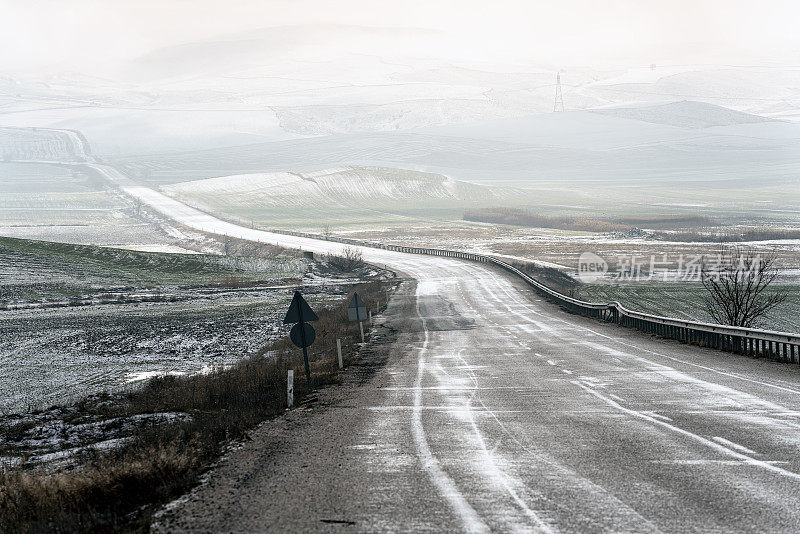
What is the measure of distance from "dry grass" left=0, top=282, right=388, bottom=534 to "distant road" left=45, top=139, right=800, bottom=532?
0.58 metres

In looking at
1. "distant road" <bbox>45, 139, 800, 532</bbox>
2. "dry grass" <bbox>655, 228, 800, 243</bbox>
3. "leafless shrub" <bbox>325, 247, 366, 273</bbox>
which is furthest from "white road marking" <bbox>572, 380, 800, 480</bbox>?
"dry grass" <bbox>655, 228, 800, 243</bbox>

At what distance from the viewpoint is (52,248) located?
2867 inches

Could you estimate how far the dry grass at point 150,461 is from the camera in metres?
8.71

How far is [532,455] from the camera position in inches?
421

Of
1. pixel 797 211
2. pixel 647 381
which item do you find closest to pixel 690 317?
pixel 647 381

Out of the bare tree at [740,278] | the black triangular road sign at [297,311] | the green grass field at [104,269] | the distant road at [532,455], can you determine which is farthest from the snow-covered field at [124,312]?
the bare tree at [740,278]

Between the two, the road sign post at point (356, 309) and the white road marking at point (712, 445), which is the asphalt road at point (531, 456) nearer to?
the white road marking at point (712, 445)

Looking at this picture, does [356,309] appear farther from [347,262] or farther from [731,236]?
[731,236]

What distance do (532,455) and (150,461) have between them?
5.20 meters

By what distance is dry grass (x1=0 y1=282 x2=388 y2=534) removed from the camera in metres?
8.71

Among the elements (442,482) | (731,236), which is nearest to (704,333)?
(442,482)

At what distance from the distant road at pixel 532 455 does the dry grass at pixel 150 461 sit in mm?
579

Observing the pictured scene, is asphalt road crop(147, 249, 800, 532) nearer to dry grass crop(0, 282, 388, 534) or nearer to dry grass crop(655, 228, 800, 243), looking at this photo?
dry grass crop(0, 282, 388, 534)

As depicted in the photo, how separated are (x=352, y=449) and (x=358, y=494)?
8.19 feet
